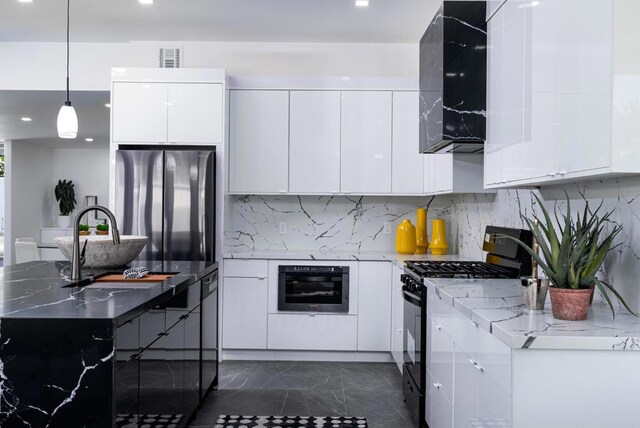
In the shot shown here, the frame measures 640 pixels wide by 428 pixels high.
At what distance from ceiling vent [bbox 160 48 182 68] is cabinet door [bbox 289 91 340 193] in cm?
104

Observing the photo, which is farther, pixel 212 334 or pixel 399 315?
pixel 399 315

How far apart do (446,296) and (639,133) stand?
1137 millimetres

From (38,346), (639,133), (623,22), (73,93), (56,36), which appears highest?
(56,36)

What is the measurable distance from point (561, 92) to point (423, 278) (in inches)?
52.4

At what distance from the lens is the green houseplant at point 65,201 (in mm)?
10688

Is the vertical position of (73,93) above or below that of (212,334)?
above

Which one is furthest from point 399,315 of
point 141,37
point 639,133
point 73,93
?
point 73,93

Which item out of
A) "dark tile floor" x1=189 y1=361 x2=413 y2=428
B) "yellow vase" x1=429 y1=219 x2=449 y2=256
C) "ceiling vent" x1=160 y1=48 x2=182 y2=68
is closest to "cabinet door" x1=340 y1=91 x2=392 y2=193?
"yellow vase" x1=429 y1=219 x2=449 y2=256

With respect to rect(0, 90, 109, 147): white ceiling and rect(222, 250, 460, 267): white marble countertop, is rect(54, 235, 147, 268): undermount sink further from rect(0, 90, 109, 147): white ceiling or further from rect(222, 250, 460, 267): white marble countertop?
rect(0, 90, 109, 147): white ceiling

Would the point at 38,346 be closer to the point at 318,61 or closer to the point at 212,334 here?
the point at 212,334

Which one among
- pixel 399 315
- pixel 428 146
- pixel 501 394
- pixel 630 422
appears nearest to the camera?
pixel 630 422

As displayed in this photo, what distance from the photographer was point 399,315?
4.16m

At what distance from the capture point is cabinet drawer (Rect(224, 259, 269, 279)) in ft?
14.9

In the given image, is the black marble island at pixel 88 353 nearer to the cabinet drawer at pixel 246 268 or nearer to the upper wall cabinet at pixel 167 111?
the cabinet drawer at pixel 246 268
